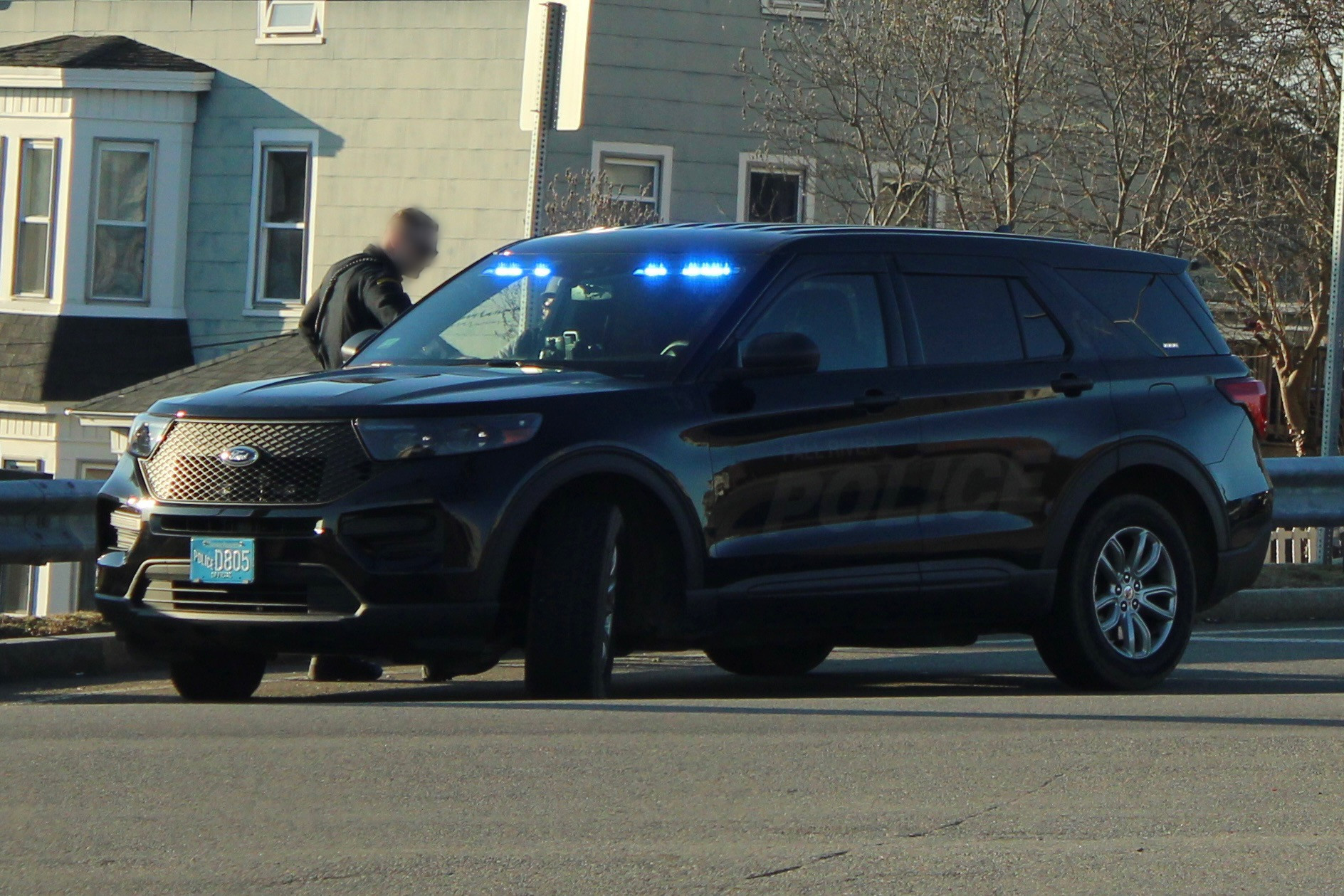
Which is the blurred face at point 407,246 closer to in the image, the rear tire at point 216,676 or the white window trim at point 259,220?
the rear tire at point 216,676

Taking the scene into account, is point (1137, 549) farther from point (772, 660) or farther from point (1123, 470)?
point (772, 660)

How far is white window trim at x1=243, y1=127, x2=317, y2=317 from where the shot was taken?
2200cm

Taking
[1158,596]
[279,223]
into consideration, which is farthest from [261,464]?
[279,223]

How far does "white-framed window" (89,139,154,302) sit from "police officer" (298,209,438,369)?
13123 millimetres

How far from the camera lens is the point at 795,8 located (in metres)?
21.1

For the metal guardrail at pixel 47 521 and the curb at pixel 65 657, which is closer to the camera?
the curb at pixel 65 657

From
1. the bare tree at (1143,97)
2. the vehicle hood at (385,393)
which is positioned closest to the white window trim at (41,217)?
the bare tree at (1143,97)

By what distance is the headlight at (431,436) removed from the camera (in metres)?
6.73

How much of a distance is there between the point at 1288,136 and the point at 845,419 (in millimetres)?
14313

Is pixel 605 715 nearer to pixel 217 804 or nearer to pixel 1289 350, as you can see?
pixel 217 804

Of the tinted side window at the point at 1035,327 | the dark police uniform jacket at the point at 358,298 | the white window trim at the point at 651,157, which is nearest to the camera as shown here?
the tinted side window at the point at 1035,327

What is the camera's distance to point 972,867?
477cm

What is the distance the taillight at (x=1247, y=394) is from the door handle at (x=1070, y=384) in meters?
0.80

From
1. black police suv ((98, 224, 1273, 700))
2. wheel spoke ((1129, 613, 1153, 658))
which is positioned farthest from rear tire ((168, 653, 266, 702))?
wheel spoke ((1129, 613, 1153, 658))
